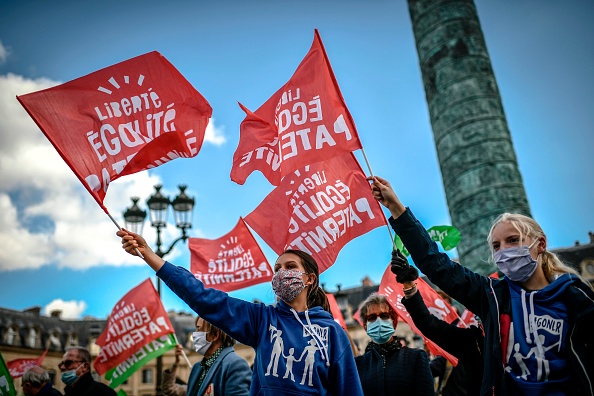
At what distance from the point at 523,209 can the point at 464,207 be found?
1.16 m

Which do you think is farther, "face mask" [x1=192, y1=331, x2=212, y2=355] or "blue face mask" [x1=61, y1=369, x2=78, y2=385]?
"blue face mask" [x1=61, y1=369, x2=78, y2=385]

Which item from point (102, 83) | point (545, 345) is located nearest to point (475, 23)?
point (102, 83)

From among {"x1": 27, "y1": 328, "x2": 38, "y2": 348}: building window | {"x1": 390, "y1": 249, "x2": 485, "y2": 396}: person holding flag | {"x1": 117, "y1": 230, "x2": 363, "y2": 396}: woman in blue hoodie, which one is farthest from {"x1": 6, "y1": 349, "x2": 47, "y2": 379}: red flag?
{"x1": 27, "y1": 328, "x2": 38, "y2": 348}: building window

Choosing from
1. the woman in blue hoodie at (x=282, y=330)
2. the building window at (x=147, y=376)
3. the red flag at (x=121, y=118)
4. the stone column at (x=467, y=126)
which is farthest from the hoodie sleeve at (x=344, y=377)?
the building window at (x=147, y=376)

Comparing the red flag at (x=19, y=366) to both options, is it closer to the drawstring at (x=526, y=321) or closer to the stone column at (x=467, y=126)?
the stone column at (x=467, y=126)

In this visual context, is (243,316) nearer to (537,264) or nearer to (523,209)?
(537,264)

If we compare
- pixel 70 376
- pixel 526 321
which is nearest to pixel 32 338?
pixel 70 376

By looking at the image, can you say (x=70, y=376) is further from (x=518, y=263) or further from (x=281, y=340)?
(x=518, y=263)

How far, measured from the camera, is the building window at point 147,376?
149 feet

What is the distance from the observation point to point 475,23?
13.3 meters

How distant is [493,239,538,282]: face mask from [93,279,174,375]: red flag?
222 inches

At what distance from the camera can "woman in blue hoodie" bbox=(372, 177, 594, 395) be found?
227 cm

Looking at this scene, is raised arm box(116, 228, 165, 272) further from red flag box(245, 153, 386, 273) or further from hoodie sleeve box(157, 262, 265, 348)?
red flag box(245, 153, 386, 273)

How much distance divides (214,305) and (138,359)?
5.41 m
